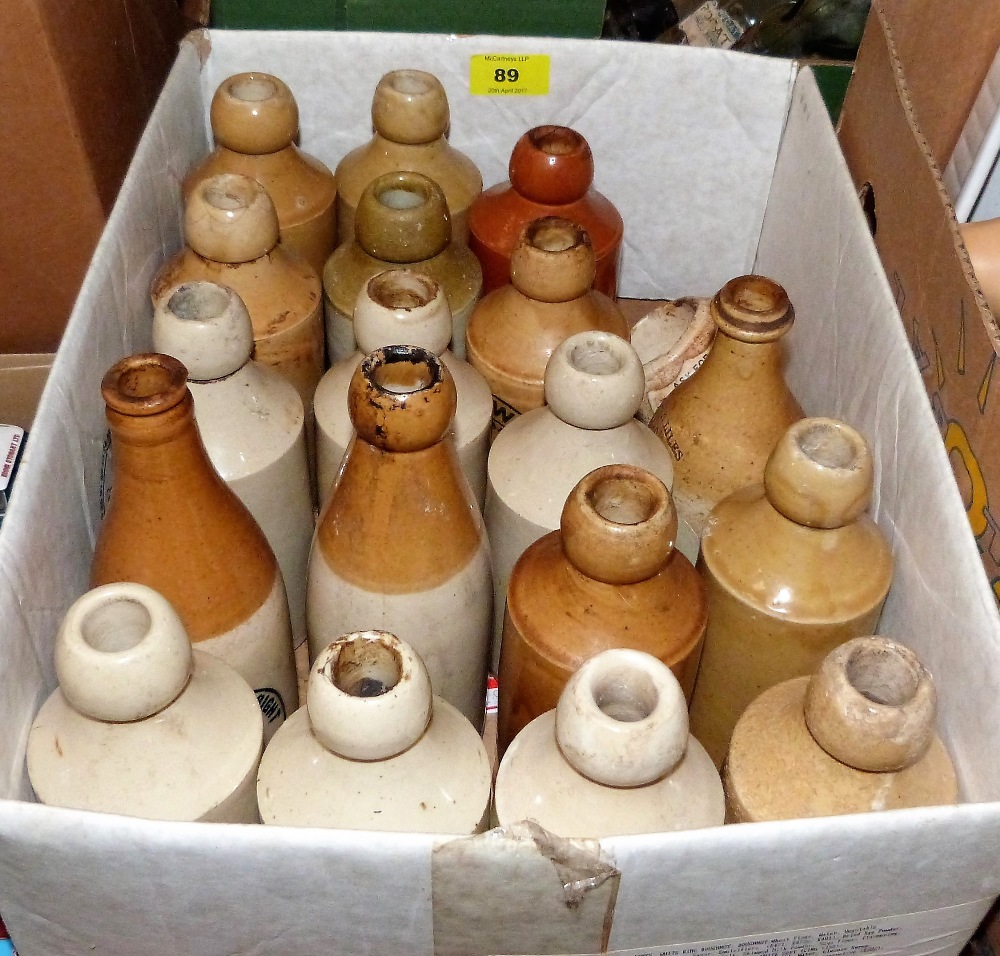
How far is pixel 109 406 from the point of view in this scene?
0.55 m

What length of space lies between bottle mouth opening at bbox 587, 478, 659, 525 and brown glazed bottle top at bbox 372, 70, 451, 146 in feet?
1.46

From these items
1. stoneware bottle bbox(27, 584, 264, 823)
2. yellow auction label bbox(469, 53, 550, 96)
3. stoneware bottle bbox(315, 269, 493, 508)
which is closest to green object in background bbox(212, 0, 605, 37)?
yellow auction label bbox(469, 53, 550, 96)

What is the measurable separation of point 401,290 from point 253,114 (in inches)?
10.1

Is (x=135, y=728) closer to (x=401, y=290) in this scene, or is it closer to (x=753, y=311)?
(x=401, y=290)

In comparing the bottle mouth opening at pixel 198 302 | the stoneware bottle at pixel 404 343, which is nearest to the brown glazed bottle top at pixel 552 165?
the stoneware bottle at pixel 404 343

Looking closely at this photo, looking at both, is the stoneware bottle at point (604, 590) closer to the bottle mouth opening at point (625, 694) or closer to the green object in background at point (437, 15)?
the bottle mouth opening at point (625, 694)

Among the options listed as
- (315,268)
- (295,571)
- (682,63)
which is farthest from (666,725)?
(682,63)

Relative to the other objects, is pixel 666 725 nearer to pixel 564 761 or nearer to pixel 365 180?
pixel 564 761

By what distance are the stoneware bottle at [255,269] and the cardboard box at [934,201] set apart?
0.44m

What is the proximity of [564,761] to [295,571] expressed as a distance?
0.34 metres

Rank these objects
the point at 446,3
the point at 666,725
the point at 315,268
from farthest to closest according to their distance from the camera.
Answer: the point at 446,3
the point at 315,268
the point at 666,725

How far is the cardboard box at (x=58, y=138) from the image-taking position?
0.79m

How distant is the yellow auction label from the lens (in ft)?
3.24

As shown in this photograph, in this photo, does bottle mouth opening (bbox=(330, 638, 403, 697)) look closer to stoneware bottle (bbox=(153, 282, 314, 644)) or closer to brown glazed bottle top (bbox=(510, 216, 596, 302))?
stoneware bottle (bbox=(153, 282, 314, 644))
